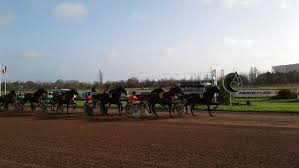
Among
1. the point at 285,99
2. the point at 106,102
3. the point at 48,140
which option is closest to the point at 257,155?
the point at 48,140

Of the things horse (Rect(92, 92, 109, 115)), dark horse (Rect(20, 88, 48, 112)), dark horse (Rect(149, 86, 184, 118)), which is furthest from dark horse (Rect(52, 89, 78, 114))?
dark horse (Rect(149, 86, 184, 118))

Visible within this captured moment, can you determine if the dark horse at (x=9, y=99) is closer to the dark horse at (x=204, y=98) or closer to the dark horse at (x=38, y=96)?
the dark horse at (x=38, y=96)

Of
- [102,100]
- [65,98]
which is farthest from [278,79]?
[102,100]

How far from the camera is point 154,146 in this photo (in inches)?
611

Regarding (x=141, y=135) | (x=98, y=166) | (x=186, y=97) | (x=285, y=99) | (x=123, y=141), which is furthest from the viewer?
(x=285, y=99)

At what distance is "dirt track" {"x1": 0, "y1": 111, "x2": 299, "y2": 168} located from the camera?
41.2ft

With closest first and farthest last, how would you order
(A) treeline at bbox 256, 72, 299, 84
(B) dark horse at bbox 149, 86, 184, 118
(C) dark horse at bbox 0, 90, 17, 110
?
1. (B) dark horse at bbox 149, 86, 184, 118
2. (C) dark horse at bbox 0, 90, 17, 110
3. (A) treeline at bbox 256, 72, 299, 84

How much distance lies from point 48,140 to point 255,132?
7876 mm

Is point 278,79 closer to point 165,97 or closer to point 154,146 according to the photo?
point 165,97

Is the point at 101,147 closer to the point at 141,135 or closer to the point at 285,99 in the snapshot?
the point at 141,135

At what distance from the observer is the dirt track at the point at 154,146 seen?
1255 cm

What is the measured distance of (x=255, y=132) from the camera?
1925cm

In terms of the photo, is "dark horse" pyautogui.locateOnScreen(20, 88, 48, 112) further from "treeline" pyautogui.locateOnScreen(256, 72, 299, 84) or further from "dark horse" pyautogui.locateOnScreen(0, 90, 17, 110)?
"treeline" pyautogui.locateOnScreen(256, 72, 299, 84)

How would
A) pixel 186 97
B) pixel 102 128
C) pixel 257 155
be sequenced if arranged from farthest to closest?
pixel 186 97, pixel 102 128, pixel 257 155
